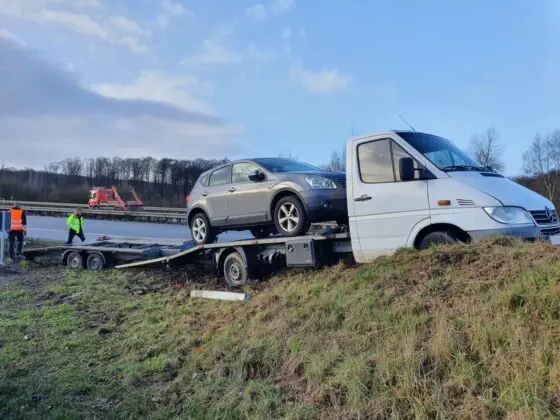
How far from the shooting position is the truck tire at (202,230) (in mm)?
9570

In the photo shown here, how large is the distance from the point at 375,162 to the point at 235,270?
3.52 meters

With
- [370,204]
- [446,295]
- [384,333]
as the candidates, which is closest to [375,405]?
[384,333]

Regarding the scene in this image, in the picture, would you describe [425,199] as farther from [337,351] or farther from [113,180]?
[113,180]

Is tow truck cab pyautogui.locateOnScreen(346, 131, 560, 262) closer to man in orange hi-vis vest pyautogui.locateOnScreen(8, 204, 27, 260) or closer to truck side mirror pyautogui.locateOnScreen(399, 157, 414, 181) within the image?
truck side mirror pyautogui.locateOnScreen(399, 157, 414, 181)

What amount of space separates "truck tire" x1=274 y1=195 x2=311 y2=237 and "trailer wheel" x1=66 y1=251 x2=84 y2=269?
759 cm

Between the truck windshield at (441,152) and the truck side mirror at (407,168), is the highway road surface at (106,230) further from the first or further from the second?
the truck side mirror at (407,168)

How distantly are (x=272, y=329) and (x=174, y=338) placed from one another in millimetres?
→ 1487

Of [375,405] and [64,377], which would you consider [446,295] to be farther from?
[64,377]

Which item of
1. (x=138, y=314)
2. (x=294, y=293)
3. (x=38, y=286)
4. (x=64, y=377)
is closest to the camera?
(x=64, y=377)

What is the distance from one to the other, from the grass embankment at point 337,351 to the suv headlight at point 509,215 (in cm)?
A: 38

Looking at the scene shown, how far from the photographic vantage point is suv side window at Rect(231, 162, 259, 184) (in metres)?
8.77

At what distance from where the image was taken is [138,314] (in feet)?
25.8

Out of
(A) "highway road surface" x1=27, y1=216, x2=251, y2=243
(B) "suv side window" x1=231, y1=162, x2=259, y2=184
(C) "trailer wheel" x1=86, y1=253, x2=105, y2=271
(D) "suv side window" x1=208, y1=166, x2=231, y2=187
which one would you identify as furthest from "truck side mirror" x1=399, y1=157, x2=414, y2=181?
(A) "highway road surface" x1=27, y1=216, x2=251, y2=243

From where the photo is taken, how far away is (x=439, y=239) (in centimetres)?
627
